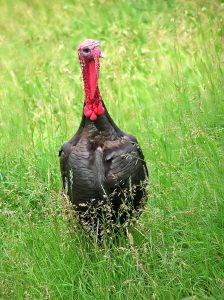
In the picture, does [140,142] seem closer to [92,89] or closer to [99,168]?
[92,89]

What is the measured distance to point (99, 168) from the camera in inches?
140

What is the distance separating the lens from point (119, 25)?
317 inches

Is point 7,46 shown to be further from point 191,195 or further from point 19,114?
point 191,195

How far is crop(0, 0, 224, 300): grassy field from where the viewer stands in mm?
3455

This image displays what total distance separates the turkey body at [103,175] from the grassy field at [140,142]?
0.37 ft

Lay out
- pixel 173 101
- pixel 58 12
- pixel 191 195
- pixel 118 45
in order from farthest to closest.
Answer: pixel 58 12
pixel 118 45
pixel 173 101
pixel 191 195

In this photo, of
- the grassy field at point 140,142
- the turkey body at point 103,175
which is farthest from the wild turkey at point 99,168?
the grassy field at point 140,142

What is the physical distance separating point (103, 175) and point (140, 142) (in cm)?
154

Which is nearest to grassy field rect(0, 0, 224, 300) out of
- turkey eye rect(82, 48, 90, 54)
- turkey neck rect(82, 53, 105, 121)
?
turkey neck rect(82, 53, 105, 121)

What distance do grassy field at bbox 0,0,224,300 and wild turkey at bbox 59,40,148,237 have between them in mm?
120

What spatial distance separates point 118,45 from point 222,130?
9.86 ft

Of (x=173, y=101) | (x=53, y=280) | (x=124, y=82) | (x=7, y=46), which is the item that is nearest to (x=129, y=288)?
(x=53, y=280)

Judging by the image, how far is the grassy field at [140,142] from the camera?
346 centimetres

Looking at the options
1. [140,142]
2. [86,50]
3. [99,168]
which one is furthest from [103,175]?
[140,142]
